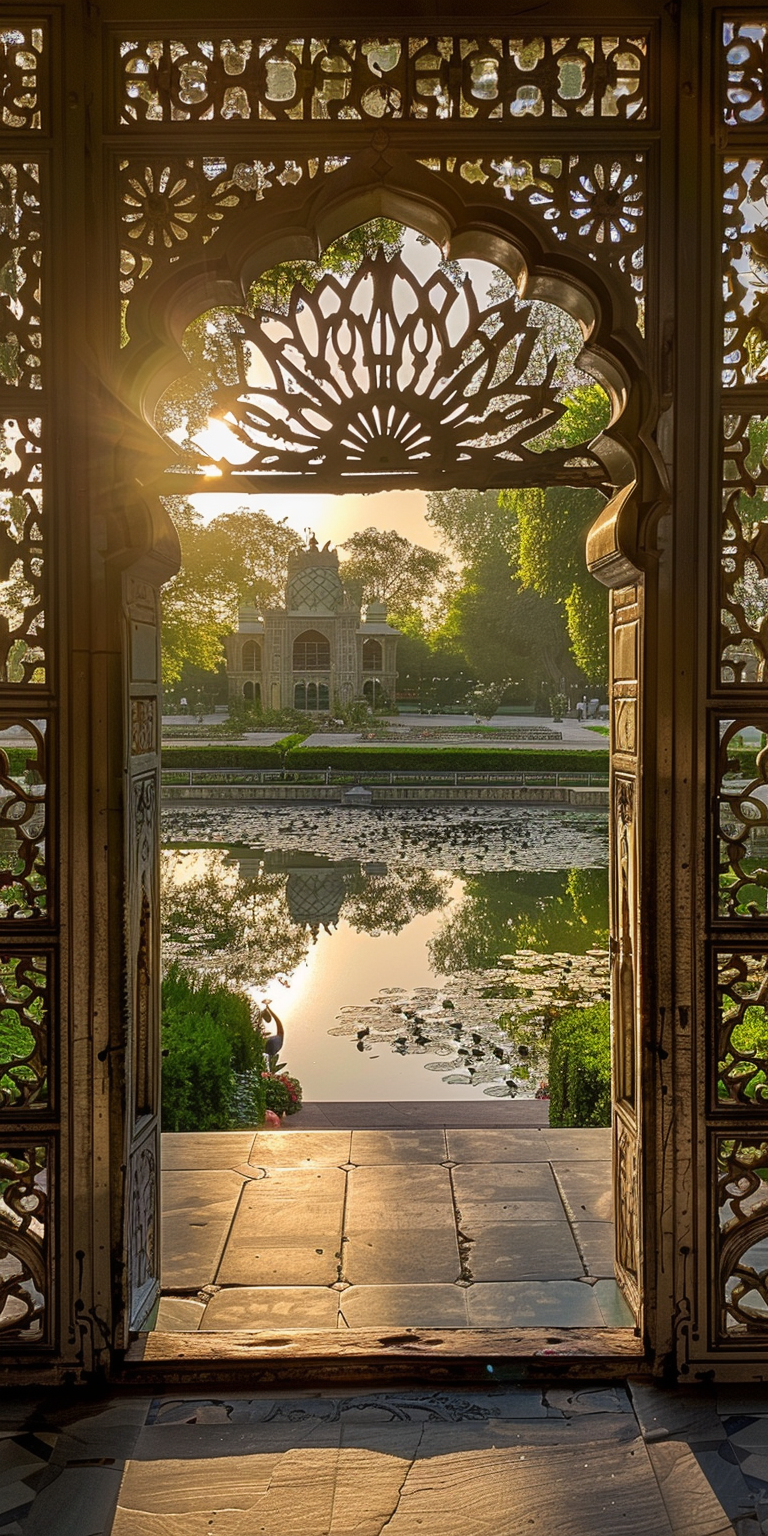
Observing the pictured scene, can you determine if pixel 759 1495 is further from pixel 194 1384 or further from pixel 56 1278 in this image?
pixel 56 1278

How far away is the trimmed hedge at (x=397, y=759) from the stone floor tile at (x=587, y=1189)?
664 inches

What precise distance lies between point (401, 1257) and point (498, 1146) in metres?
1.07

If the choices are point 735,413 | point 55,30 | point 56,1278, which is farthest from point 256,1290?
point 55,30

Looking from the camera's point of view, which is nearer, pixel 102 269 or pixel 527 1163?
pixel 102 269

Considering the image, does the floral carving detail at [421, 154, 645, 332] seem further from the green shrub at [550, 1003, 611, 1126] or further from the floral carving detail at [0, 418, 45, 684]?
the green shrub at [550, 1003, 611, 1126]

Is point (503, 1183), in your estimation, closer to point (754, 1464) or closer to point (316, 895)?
point (754, 1464)

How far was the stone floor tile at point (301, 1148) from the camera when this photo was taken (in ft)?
15.4

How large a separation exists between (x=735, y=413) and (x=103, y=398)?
1.75 metres

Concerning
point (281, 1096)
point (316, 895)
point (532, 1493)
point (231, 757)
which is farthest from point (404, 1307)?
point (231, 757)

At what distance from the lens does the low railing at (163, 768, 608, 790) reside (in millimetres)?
21406

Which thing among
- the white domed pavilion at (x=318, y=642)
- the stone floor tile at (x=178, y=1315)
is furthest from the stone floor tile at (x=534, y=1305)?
the white domed pavilion at (x=318, y=642)

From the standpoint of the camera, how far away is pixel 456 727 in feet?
103

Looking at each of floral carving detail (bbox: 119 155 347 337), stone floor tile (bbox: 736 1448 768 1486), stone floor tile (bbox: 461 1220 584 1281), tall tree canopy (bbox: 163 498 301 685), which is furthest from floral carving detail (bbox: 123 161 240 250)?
tall tree canopy (bbox: 163 498 301 685)

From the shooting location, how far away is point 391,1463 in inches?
107
